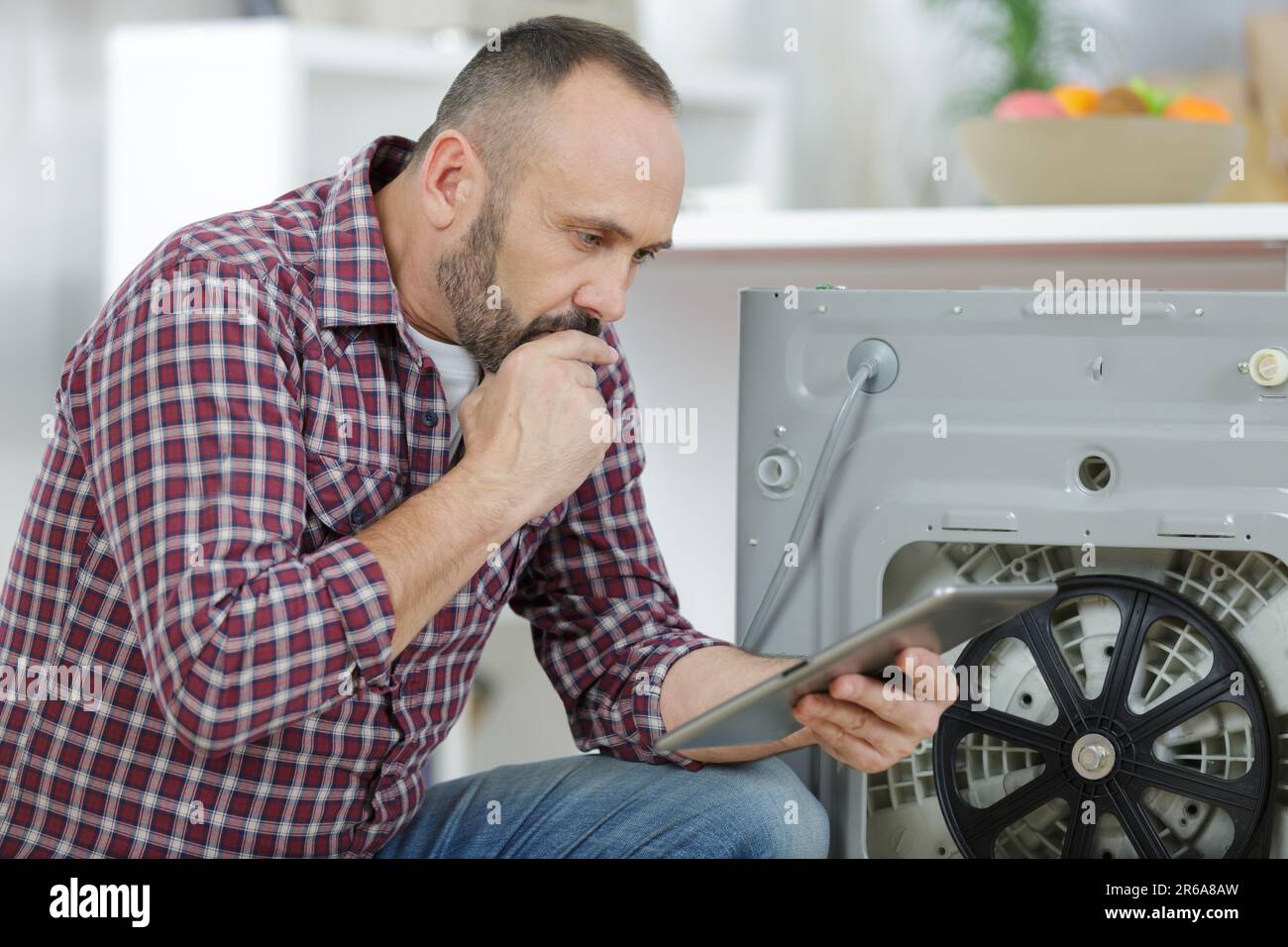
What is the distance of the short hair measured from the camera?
45.9 inches

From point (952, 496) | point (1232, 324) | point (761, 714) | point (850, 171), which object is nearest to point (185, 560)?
point (761, 714)

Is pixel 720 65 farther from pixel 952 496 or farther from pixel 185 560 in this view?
pixel 185 560

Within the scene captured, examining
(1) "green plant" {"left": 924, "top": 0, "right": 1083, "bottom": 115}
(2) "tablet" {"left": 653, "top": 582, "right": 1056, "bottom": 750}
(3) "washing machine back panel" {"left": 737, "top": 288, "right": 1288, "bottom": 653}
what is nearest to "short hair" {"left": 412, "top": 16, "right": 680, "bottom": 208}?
(3) "washing machine back panel" {"left": 737, "top": 288, "right": 1288, "bottom": 653}

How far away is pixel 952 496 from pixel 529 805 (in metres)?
0.45

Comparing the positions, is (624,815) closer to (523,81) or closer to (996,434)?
(996,434)

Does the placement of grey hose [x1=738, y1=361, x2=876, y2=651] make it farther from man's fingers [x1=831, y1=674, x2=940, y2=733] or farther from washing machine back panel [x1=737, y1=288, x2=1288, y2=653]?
man's fingers [x1=831, y1=674, x2=940, y2=733]

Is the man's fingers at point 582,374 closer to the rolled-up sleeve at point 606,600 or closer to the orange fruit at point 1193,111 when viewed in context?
the rolled-up sleeve at point 606,600

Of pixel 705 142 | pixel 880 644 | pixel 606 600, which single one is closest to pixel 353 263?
pixel 606 600

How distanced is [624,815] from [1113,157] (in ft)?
2.71

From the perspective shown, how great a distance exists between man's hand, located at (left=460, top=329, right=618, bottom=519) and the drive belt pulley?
14.3 inches

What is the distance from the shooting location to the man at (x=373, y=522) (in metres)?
0.98

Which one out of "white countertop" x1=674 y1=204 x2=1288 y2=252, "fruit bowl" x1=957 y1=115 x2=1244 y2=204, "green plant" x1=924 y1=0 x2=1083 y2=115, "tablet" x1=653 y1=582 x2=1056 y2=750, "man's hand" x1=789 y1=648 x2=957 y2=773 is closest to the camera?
"tablet" x1=653 y1=582 x2=1056 y2=750

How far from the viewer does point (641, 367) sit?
1968mm

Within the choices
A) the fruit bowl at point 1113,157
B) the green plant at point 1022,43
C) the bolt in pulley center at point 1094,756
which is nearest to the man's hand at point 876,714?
the bolt in pulley center at point 1094,756
